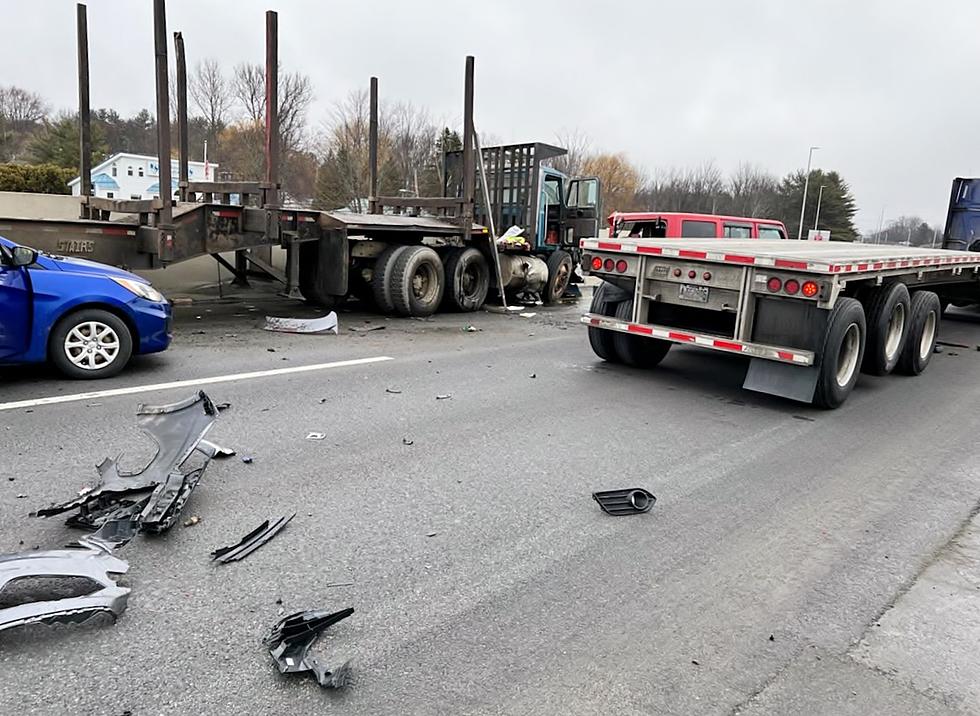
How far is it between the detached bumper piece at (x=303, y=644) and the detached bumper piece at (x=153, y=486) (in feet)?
3.77

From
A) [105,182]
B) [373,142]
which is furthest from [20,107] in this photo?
[373,142]

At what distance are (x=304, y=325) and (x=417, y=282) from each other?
Answer: 2.81 meters

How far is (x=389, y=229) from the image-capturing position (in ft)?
40.2

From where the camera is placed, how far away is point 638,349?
27.8ft

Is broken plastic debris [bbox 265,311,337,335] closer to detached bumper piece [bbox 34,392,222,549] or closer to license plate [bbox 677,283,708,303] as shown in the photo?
license plate [bbox 677,283,708,303]

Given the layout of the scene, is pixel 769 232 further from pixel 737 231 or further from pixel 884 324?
pixel 884 324

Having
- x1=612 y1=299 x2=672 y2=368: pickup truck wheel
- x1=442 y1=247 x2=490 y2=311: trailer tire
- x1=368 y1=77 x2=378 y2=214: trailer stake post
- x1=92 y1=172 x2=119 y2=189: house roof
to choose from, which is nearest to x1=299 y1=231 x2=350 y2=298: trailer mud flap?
x1=442 y1=247 x2=490 y2=311: trailer tire

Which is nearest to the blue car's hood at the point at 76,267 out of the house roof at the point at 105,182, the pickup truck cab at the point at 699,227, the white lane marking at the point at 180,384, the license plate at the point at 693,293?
the white lane marking at the point at 180,384

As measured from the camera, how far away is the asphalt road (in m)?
2.70

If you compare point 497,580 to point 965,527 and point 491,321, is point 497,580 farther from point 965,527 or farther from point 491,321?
point 491,321

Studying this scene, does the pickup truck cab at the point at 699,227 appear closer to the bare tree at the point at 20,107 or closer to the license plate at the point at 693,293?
the license plate at the point at 693,293

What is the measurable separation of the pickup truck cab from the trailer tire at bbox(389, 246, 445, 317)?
3.99 m

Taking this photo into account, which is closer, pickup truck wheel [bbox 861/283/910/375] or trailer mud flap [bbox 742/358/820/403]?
trailer mud flap [bbox 742/358/820/403]

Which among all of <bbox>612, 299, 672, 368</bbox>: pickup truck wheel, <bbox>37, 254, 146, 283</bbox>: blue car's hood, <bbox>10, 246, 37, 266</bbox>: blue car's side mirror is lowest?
<bbox>612, 299, 672, 368</bbox>: pickup truck wheel
